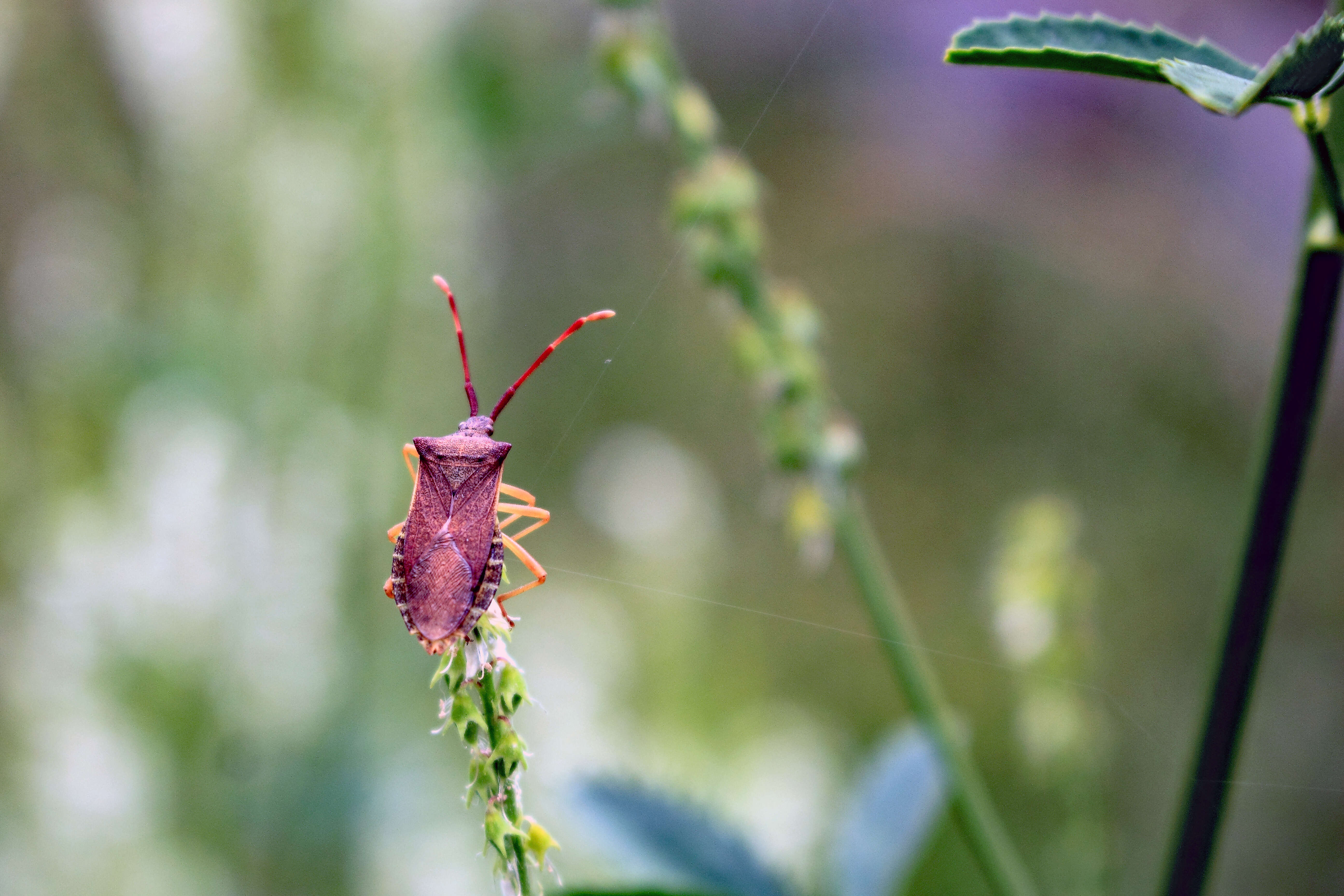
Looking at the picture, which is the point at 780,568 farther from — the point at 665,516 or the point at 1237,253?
the point at 1237,253

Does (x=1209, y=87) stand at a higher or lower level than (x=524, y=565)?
higher

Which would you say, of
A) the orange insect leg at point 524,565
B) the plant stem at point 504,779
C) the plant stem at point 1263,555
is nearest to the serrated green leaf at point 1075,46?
the plant stem at point 1263,555

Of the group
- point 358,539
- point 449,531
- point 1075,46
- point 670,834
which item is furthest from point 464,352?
point 358,539

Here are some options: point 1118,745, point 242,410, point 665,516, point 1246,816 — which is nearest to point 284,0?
point 242,410

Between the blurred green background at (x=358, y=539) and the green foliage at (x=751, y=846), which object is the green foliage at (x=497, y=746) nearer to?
the blurred green background at (x=358, y=539)

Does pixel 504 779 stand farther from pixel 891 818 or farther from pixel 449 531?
pixel 891 818
